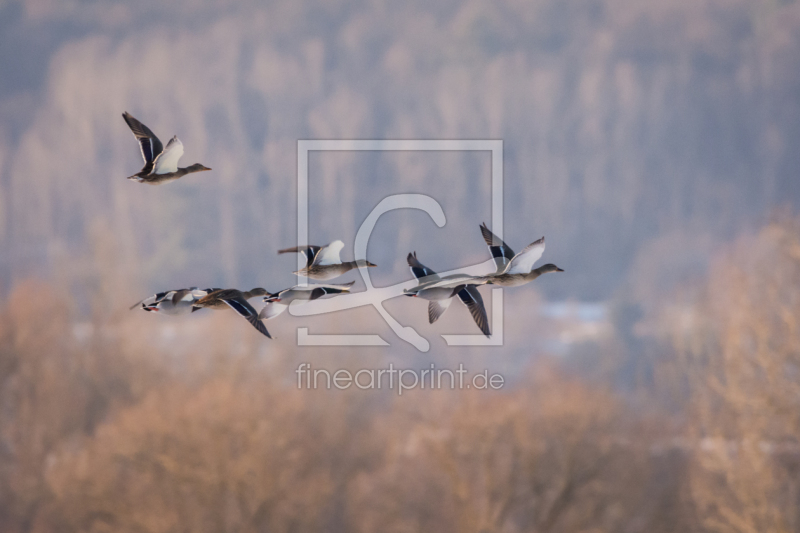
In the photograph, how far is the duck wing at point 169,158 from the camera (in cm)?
156

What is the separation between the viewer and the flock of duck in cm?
123

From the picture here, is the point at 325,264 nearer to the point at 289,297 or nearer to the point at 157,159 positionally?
the point at 289,297

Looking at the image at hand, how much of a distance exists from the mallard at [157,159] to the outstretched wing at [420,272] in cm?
48

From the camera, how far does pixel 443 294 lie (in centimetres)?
127

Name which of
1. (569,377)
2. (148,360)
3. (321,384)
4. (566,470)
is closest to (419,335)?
(321,384)

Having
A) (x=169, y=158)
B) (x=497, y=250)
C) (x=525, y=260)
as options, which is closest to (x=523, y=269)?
(x=525, y=260)

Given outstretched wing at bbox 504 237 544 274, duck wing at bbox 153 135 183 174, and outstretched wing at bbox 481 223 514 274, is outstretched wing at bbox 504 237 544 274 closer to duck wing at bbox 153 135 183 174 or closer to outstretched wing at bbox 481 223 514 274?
outstretched wing at bbox 481 223 514 274

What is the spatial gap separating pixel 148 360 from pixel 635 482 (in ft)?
39.8

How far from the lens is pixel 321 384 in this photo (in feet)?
60.7

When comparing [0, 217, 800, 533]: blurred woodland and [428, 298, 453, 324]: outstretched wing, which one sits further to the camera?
[0, 217, 800, 533]: blurred woodland

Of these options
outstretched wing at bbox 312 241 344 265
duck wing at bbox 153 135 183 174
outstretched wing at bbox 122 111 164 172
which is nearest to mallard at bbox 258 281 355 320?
outstretched wing at bbox 312 241 344 265

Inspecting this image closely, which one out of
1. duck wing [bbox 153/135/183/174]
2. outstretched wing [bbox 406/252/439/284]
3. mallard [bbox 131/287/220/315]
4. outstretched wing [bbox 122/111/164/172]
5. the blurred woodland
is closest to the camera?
mallard [bbox 131/287/220/315]

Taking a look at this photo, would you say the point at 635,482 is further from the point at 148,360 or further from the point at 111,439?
the point at 148,360

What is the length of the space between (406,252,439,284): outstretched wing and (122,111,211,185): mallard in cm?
48
